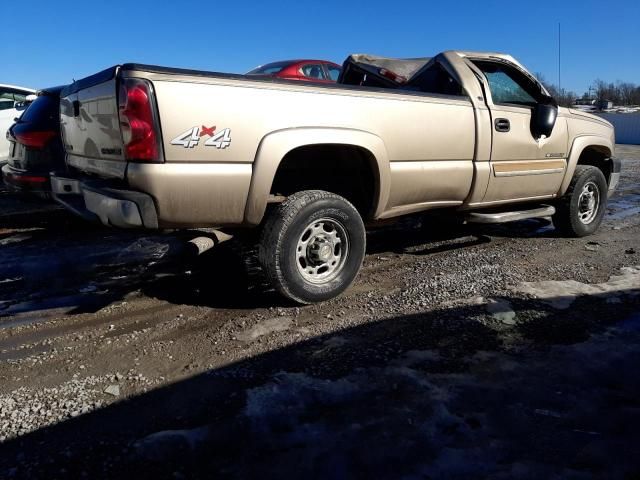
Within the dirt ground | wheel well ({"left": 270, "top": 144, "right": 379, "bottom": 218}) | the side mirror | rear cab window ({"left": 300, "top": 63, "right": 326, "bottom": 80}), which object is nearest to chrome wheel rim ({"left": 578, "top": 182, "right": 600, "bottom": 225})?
the dirt ground

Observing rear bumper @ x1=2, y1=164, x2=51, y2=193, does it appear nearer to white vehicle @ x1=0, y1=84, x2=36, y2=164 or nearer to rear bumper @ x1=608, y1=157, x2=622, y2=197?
white vehicle @ x1=0, y1=84, x2=36, y2=164

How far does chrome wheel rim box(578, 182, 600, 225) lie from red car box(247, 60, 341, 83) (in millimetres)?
5021

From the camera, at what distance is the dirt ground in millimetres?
2234

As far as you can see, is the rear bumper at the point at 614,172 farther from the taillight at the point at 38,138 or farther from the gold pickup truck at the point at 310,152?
the taillight at the point at 38,138

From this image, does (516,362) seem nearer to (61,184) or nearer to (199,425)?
(199,425)

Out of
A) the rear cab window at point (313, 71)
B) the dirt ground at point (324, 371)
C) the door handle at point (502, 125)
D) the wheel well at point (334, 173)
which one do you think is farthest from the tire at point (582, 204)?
the rear cab window at point (313, 71)

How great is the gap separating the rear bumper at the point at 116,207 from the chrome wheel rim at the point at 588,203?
492cm

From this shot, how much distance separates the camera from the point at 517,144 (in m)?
5.15

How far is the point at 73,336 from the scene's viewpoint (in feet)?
11.6

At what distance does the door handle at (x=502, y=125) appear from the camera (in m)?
4.95

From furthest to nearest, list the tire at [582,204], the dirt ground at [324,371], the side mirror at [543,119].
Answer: the tire at [582,204] < the side mirror at [543,119] < the dirt ground at [324,371]

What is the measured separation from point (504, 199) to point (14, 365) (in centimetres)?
438

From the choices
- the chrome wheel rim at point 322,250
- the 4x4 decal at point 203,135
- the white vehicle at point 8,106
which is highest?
the white vehicle at point 8,106

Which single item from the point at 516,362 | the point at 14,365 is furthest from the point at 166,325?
the point at 516,362
